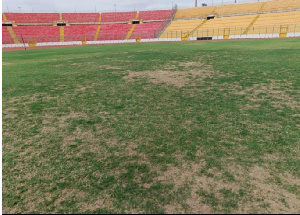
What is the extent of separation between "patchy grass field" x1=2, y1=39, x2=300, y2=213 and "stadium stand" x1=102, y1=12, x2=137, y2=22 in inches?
2114

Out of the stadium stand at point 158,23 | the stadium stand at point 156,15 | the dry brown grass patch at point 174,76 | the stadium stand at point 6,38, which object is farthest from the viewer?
the stadium stand at point 156,15

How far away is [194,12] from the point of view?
52344 mm

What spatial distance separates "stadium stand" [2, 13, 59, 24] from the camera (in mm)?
48494

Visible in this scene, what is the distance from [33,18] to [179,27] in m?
36.5

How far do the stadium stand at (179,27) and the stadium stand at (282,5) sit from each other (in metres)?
14.4

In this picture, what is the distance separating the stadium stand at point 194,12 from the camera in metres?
50.5

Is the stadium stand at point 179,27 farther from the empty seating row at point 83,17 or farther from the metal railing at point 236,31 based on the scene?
the empty seating row at point 83,17

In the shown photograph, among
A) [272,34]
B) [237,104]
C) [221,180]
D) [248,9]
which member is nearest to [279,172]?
[221,180]

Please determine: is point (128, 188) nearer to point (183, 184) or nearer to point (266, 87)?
point (183, 184)

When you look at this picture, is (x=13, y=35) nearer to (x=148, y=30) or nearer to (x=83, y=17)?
(x=83, y=17)

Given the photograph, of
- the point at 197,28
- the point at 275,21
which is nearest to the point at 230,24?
the point at 197,28

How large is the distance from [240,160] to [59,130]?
3547 mm

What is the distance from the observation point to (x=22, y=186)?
8.84 ft

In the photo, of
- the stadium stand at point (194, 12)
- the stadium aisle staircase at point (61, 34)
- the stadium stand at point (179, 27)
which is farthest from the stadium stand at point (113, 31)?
the stadium stand at point (194, 12)
